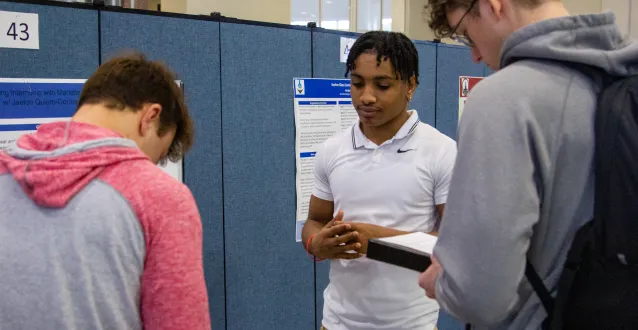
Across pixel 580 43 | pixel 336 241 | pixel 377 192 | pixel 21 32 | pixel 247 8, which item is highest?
pixel 247 8

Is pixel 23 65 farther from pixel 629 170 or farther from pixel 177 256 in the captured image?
pixel 629 170

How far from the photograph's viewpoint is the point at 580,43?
0.85 metres

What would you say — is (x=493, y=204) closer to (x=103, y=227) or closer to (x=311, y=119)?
(x=103, y=227)

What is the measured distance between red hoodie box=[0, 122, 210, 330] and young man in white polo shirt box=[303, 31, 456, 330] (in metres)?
0.64

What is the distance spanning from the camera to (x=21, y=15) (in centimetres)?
167

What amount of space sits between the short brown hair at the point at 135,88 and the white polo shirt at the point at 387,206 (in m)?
0.66

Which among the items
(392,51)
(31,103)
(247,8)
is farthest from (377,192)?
(247,8)

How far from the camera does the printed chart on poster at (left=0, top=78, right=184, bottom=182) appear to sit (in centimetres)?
165

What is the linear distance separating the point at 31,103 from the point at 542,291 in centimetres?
151

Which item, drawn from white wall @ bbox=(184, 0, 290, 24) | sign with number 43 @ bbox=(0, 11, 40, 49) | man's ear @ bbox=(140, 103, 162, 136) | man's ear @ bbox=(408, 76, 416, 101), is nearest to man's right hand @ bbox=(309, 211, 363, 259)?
man's ear @ bbox=(408, 76, 416, 101)

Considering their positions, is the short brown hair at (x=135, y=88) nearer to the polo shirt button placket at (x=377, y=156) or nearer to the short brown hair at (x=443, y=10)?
the short brown hair at (x=443, y=10)

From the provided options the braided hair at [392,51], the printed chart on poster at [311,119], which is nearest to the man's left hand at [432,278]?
→ the braided hair at [392,51]

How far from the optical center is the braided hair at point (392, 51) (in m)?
1.81

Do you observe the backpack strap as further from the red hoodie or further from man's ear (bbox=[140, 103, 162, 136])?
man's ear (bbox=[140, 103, 162, 136])
